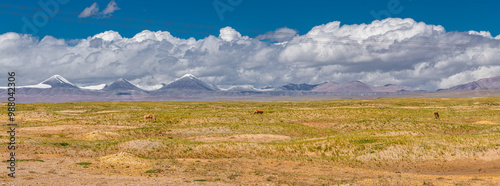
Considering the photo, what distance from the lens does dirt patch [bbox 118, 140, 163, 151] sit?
1743 inches

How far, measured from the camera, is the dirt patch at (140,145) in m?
44.3

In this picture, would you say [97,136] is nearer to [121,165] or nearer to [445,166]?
[121,165]

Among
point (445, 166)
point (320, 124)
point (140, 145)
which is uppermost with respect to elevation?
point (320, 124)

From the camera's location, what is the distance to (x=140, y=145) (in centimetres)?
4509

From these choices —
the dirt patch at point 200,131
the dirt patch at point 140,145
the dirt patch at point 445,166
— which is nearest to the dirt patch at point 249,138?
the dirt patch at point 200,131

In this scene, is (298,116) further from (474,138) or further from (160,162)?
(160,162)

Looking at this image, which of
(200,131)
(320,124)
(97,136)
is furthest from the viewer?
Result: (320,124)

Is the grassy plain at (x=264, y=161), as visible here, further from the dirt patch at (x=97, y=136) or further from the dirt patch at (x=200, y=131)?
the dirt patch at (x=200, y=131)

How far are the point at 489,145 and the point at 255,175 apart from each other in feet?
77.7

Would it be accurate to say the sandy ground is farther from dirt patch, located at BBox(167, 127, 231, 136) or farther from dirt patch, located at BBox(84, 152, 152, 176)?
dirt patch, located at BBox(167, 127, 231, 136)

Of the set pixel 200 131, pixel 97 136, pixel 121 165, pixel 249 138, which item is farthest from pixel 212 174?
pixel 200 131

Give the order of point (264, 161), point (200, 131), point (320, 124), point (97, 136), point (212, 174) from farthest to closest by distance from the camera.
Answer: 1. point (320, 124)
2. point (200, 131)
3. point (97, 136)
4. point (264, 161)
5. point (212, 174)

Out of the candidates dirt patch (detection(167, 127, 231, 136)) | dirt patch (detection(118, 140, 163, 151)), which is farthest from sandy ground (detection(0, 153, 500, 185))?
dirt patch (detection(167, 127, 231, 136))

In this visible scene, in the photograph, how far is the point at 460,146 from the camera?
123 feet
